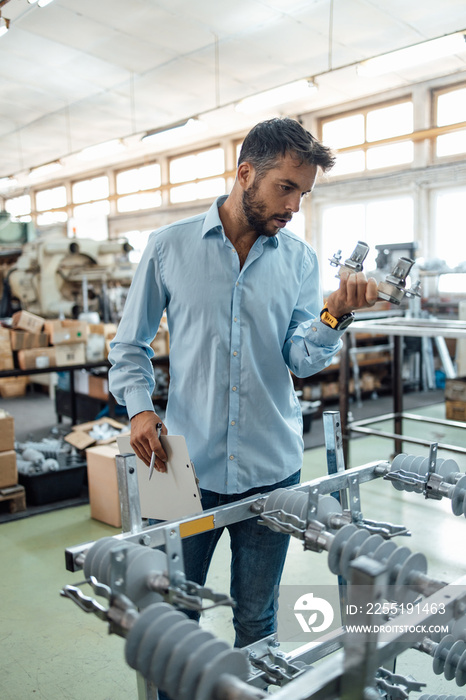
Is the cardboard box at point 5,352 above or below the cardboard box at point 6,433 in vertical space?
above

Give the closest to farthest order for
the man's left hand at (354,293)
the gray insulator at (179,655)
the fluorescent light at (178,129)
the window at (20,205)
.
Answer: the gray insulator at (179,655), the man's left hand at (354,293), the fluorescent light at (178,129), the window at (20,205)

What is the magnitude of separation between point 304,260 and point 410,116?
703 centimetres

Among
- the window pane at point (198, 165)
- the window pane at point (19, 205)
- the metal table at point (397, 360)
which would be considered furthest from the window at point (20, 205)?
the metal table at point (397, 360)

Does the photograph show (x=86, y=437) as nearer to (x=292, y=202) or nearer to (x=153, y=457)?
(x=153, y=457)

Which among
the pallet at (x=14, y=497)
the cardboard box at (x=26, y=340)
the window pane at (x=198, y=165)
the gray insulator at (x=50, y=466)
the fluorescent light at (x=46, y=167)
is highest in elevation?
the window pane at (x=198, y=165)

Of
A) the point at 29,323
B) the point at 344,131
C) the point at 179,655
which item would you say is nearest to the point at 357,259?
the point at 179,655

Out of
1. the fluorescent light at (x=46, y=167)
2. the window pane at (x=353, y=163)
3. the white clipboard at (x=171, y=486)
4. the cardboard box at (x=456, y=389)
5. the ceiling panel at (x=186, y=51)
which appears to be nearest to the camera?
Answer: the white clipboard at (x=171, y=486)

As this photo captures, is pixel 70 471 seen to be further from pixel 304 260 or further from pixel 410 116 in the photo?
pixel 410 116

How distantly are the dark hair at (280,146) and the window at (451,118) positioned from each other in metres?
6.63

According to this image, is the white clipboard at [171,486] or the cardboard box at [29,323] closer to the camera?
the white clipboard at [171,486]

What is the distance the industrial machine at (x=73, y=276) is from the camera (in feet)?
19.6

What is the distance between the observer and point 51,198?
14430 millimetres

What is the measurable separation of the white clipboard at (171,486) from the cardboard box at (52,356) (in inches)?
109

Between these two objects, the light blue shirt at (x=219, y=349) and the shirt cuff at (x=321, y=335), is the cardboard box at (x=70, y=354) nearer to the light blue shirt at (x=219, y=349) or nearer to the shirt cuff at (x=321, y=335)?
the light blue shirt at (x=219, y=349)
